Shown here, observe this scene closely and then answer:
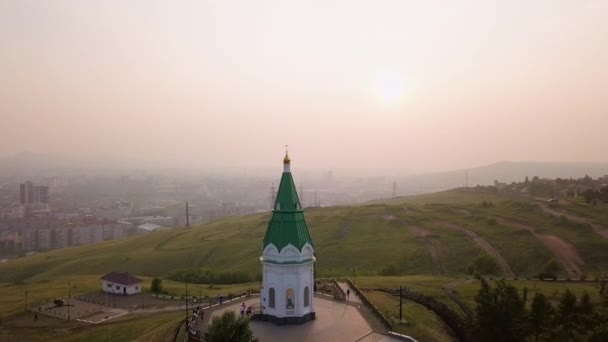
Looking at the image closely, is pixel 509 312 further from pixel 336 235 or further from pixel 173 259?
pixel 173 259

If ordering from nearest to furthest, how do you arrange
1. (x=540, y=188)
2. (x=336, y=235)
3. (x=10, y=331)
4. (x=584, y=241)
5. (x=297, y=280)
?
(x=297, y=280), (x=10, y=331), (x=584, y=241), (x=336, y=235), (x=540, y=188)

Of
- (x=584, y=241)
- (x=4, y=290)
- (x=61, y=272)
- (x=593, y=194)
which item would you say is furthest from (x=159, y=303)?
(x=593, y=194)

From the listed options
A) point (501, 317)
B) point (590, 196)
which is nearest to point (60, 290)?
point (501, 317)

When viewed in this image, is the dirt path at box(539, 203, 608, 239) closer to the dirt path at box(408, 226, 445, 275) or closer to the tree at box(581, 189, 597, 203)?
the tree at box(581, 189, 597, 203)

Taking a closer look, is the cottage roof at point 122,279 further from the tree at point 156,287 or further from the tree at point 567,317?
the tree at point 567,317

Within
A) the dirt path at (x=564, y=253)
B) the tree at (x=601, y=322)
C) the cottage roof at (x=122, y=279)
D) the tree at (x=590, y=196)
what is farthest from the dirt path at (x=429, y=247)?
the cottage roof at (x=122, y=279)

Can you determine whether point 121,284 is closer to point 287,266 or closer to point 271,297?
point 271,297
